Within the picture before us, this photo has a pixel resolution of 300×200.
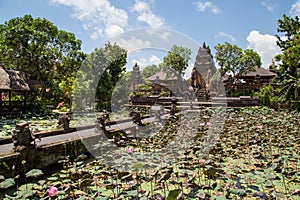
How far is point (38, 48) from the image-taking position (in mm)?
16953

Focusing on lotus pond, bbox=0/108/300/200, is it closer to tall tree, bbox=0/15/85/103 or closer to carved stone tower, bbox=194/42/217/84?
tall tree, bbox=0/15/85/103

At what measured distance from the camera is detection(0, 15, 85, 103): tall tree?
16.2 metres

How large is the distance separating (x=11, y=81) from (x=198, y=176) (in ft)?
47.4

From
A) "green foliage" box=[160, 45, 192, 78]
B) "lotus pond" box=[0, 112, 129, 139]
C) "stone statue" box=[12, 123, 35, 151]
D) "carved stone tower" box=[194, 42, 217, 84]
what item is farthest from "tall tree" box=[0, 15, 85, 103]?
"green foliage" box=[160, 45, 192, 78]

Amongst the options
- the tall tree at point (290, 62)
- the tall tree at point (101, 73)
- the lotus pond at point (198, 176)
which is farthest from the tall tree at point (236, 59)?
the lotus pond at point (198, 176)

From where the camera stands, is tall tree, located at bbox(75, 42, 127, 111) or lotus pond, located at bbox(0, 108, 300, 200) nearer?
lotus pond, located at bbox(0, 108, 300, 200)

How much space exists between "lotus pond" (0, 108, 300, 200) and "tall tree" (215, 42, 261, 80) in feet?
82.2

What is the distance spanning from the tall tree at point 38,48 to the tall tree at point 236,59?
2098 cm

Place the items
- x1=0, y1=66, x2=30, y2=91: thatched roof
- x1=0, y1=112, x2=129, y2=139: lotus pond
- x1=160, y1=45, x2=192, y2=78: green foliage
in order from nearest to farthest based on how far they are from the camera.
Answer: x1=0, y1=112, x2=129, y2=139: lotus pond < x1=0, y1=66, x2=30, y2=91: thatched roof < x1=160, y1=45, x2=192, y2=78: green foliage

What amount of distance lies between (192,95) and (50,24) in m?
14.0

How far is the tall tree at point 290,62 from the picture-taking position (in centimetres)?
1628

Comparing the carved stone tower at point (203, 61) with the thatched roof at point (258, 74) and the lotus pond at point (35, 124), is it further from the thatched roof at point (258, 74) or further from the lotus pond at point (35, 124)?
the lotus pond at point (35, 124)

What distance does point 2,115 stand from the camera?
544 inches

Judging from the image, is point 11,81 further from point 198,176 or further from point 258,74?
point 258,74
